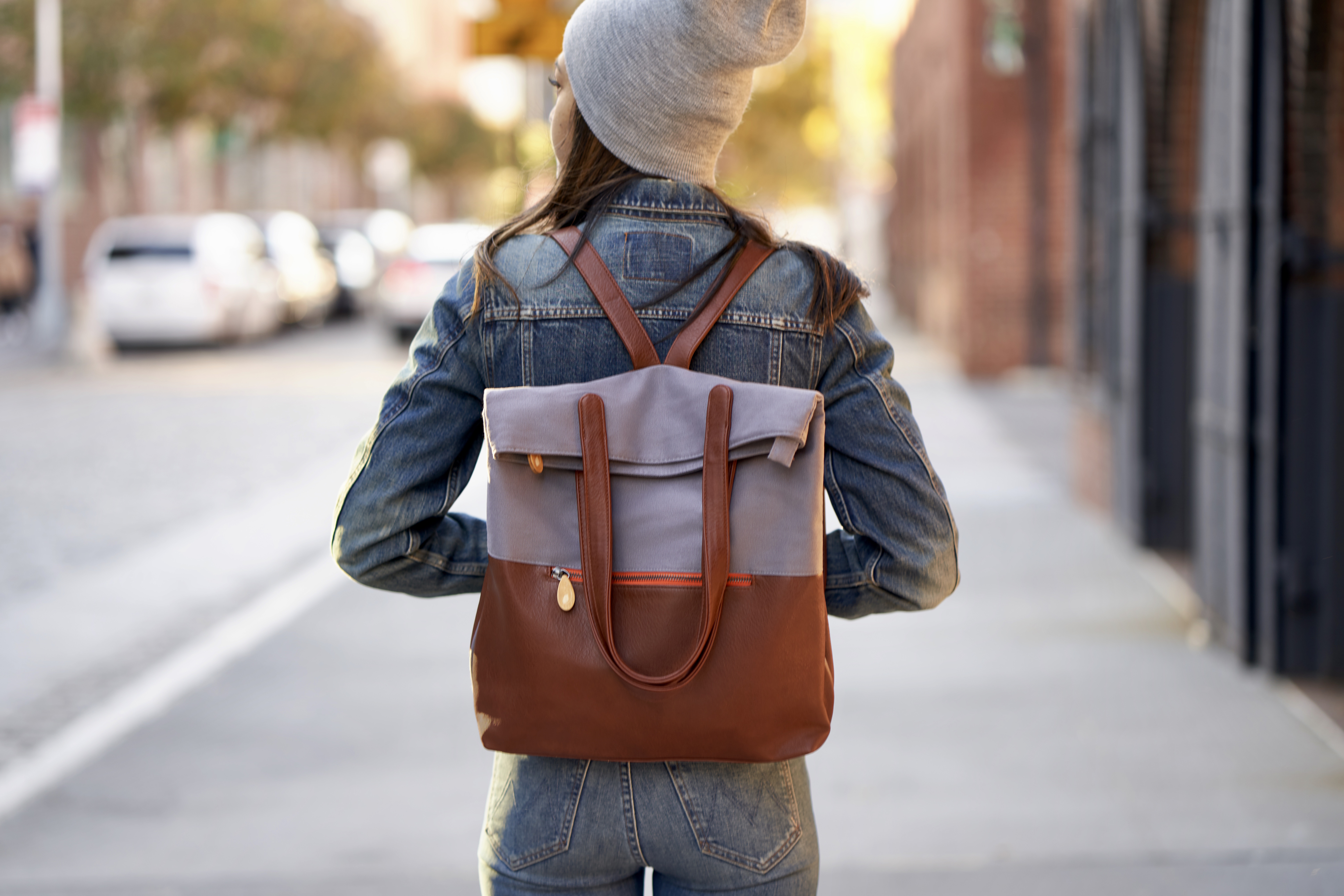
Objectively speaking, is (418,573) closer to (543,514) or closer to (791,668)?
(543,514)

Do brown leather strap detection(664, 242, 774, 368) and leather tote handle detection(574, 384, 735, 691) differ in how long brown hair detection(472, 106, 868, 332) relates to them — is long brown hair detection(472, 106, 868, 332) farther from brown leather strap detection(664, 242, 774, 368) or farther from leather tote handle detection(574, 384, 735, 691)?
leather tote handle detection(574, 384, 735, 691)

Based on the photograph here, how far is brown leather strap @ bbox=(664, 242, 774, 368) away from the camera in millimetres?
A: 1927

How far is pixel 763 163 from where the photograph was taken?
178 feet

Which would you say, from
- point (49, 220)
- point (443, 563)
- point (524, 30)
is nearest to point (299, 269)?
point (49, 220)

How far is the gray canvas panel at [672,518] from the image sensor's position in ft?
6.04

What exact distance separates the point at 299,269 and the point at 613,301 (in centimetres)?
2708

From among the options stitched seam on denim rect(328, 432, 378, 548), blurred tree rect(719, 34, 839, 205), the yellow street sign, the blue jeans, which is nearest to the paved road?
the blue jeans

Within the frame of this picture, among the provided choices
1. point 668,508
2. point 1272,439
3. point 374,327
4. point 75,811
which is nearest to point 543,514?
point 668,508

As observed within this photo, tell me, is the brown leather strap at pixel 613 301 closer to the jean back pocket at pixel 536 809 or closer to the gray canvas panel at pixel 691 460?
the gray canvas panel at pixel 691 460

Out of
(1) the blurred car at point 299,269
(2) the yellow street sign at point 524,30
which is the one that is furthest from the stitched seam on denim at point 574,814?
(1) the blurred car at point 299,269

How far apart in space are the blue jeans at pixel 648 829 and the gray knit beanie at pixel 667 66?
2.34ft

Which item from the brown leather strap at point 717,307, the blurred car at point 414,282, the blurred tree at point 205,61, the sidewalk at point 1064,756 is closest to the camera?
the brown leather strap at point 717,307

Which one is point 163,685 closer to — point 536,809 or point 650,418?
point 536,809

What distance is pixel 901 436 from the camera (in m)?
2.01
